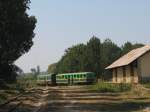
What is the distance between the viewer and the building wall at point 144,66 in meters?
54.5

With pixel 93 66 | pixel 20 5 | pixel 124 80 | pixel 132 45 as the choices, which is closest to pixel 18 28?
pixel 20 5

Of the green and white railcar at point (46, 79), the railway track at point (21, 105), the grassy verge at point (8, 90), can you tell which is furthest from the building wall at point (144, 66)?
the green and white railcar at point (46, 79)

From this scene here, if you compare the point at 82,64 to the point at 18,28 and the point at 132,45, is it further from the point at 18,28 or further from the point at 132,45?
the point at 18,28

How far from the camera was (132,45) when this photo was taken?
482ft

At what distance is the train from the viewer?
79.2 m

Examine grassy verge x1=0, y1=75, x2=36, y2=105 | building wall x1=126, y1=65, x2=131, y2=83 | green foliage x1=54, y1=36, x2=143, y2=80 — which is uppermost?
green foliage x1=54, y1=36, x2=143, y2=80

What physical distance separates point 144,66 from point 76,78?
95.9 feet

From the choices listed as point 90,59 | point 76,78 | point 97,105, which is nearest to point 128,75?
point 76,78

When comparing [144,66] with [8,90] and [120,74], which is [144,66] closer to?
[120,74]

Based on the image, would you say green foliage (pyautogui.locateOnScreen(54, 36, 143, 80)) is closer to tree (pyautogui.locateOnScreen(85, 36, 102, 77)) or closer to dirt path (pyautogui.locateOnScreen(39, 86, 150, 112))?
tree (pyautogui.locateOnScreen(85, 36, 102, 77))

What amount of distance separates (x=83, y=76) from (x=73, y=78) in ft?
13.1

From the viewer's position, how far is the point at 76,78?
271 ft

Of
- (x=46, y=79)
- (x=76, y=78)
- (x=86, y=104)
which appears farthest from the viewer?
(x=46, y=79)

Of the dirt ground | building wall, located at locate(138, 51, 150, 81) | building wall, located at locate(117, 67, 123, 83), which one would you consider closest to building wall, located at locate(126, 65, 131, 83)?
building wall, located at locate(117, 67, 123, 83)
